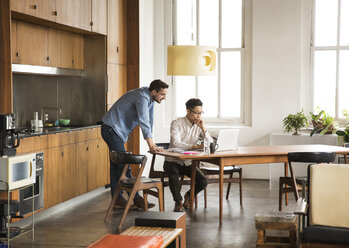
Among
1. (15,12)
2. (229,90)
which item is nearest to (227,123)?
(229,90)

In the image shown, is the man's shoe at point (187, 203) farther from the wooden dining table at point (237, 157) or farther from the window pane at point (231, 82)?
the window pane at point (231, 82)

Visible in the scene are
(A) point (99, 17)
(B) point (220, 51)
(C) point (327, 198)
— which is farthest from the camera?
(B) point (220, 51)

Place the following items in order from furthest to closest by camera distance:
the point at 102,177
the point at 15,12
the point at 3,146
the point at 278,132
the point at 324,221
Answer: the point at 278,132, the point at 102,177, the point at 15,12, the point at 3,146, the point at 324,221

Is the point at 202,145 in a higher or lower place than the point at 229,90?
lower

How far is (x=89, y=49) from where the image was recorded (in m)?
8.54

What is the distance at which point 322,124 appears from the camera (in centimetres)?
857

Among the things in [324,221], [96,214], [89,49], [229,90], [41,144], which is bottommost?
[96,214]

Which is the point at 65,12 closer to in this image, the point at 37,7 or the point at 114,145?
the point at 37,7

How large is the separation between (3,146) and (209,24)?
218 inches

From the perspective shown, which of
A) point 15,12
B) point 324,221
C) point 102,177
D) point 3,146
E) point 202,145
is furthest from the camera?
point 102,177

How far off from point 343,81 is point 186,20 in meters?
3.02

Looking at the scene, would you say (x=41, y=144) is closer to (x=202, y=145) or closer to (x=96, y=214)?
(x=96, y=214)

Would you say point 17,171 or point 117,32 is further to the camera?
point 117,32


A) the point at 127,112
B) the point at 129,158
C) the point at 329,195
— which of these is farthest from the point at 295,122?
the point at 329,195
